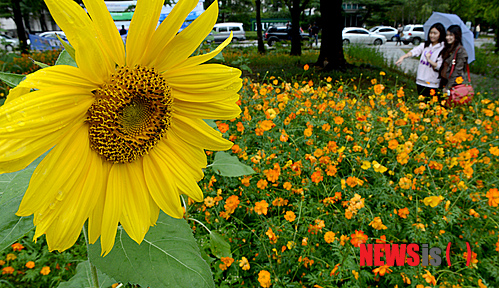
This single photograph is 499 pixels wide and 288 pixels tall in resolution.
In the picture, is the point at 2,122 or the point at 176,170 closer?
the point at 2,122

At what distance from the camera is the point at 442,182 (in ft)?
9.78

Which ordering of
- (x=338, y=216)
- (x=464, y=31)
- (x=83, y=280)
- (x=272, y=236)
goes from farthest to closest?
(x=464, y=31)
(x=338, y=216)
(x=272, y=236)
(x=83, y=280)

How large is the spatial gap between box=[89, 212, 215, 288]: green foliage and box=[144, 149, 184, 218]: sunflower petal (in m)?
0.06

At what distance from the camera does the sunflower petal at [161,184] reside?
0.66 metres

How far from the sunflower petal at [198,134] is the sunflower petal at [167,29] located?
0.15 m

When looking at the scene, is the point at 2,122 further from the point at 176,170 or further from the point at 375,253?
the point at 375,253

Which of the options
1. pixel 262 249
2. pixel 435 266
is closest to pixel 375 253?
pixel 435 266

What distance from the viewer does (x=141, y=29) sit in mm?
605

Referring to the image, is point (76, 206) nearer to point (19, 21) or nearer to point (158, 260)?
point (158, 260)

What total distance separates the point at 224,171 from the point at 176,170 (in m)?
0.76

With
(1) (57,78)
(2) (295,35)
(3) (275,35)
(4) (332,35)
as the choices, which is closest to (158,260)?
(1) (57,78)

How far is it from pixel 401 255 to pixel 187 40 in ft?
6.99

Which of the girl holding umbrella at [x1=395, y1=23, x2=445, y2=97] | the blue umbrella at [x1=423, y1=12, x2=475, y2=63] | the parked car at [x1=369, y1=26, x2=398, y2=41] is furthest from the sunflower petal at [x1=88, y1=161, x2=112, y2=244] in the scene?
the parked car at [x1=369, y1=26, x2=398, y2=41]

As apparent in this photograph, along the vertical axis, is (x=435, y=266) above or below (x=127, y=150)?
below
